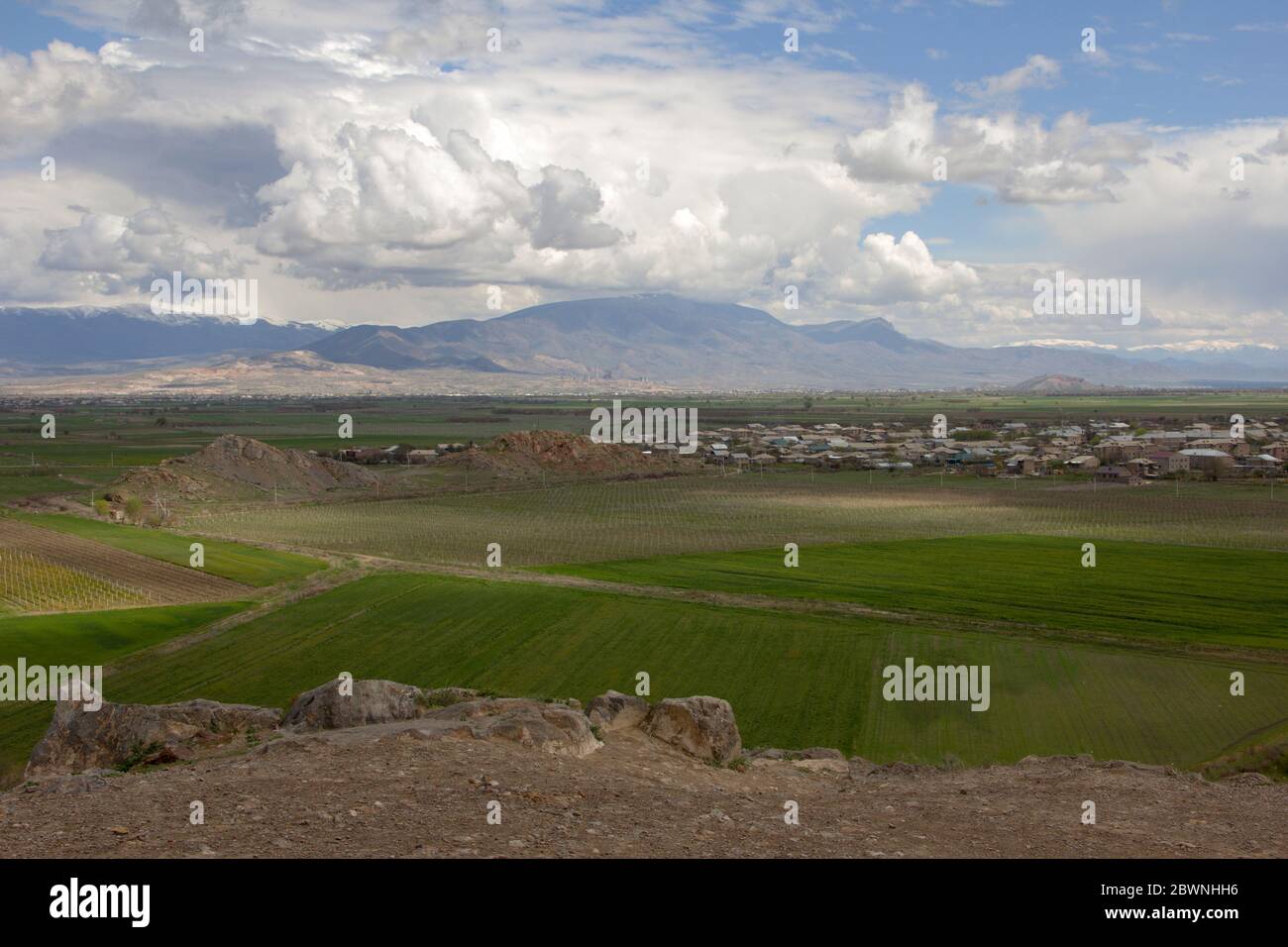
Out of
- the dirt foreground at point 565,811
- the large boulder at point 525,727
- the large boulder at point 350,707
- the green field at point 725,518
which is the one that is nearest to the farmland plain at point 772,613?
the green field at point 725,518

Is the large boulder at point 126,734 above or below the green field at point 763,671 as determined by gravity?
above

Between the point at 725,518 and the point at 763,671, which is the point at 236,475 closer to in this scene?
the point at 725,518

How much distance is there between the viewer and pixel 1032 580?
43.6m

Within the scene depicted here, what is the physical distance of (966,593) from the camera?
4100 cm

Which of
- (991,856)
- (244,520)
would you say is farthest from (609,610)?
(244,520)

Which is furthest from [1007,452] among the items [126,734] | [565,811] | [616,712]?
[565,811]

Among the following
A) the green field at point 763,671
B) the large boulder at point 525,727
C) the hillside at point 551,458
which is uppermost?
the hillside at point 551,458

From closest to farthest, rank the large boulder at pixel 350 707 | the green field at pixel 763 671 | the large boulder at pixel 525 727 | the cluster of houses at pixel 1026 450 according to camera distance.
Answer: the large boulder at pixel 525 727 → the large boulder at pixel 350 707 → the green field at pixel 763 671 → the cluster of houses at pixel 1026 450

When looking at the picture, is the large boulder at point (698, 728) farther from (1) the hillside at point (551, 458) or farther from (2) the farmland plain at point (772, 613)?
(1) the hillside at point (551, 458)

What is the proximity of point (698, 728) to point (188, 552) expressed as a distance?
41.9m

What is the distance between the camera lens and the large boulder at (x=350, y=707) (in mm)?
15219

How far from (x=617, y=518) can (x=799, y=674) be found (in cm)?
4185

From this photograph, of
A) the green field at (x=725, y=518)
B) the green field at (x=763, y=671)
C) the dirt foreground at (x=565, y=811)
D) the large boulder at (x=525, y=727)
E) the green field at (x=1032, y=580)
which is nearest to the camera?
the dirt foreground at (x=565, y=811)

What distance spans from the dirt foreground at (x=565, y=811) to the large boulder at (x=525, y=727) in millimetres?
329
